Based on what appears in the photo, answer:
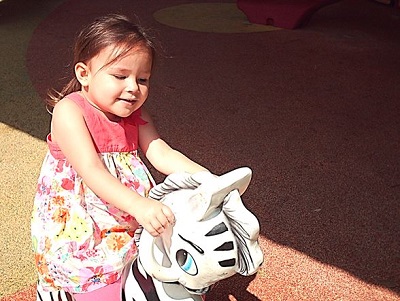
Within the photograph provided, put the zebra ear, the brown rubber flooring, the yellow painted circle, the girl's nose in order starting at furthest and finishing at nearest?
the yellow painted circle < the brown rubber flooring < the girl's nose < the zebra ear

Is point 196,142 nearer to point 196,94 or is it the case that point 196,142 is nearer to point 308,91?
point 196,94

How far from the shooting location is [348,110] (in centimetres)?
364

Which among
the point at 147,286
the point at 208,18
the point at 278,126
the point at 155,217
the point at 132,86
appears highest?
the point at 132,86

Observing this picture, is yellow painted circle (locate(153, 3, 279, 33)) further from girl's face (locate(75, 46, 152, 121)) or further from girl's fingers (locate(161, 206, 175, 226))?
girl's fingers (locate(161, 206, 175, 226))

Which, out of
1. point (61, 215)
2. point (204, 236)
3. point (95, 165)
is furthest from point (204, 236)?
point (61, 215)

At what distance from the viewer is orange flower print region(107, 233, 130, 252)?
1.70 metres

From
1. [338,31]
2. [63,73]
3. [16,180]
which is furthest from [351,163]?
[338,31]

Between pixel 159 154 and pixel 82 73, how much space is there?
0.27 m

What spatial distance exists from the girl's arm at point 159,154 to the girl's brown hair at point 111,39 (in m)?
0.23

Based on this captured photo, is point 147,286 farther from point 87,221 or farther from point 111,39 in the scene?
point 111,39

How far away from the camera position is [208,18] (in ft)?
18.2

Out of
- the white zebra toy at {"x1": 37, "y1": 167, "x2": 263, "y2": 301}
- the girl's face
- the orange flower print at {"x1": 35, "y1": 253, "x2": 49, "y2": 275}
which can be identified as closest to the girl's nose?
the girl's face

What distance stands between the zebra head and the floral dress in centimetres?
26

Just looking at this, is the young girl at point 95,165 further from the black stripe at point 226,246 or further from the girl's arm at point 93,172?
the black stripe at point 226,246
